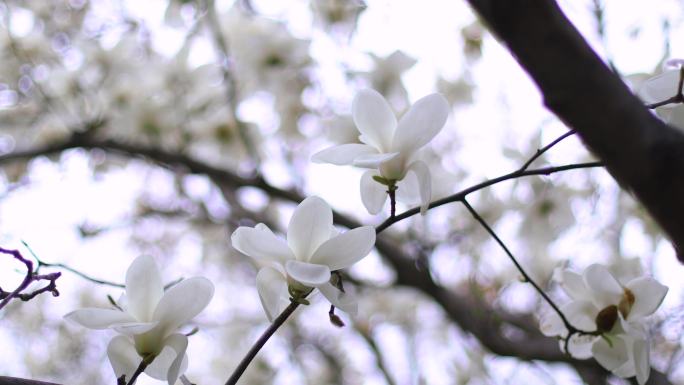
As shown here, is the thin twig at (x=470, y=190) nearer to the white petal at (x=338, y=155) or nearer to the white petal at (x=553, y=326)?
the white petal at (x=338, y=155)

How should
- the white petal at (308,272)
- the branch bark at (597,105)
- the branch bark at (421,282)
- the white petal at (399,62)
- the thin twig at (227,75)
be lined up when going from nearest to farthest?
the branch bark at (597,105), the white petal at (308,272), the branch bark at (421,282), the white petal at (399,62), the thin twig at (227,75)

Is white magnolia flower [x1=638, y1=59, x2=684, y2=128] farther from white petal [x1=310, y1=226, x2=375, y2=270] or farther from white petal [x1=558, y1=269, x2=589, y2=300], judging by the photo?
white petal [x1=310, y1=226, x2=375, y2=270]

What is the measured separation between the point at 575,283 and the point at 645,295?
7cm

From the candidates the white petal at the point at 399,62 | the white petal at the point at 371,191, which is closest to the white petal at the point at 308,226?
the white petal at the point at 371,191

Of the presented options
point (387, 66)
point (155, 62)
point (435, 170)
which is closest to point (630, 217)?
Answer: point (435, 170)

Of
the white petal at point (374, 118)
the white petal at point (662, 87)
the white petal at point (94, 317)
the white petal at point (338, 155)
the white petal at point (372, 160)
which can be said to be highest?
the white petal at point (662, 87)

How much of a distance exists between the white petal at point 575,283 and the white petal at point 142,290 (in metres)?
0.43

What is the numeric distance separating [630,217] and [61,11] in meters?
1.74

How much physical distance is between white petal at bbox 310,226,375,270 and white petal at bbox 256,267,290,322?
0.04 meters

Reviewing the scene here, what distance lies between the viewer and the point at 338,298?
632 mm

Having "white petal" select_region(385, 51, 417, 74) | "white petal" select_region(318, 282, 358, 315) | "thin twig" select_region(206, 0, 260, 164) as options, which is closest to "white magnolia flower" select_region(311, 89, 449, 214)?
"white petal" select_region(318, 282, 358, 315)

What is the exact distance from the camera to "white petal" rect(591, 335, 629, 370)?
752 mm

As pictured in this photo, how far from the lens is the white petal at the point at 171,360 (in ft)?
2.03

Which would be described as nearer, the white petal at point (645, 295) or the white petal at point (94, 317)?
the white petal at point (94, 317)
